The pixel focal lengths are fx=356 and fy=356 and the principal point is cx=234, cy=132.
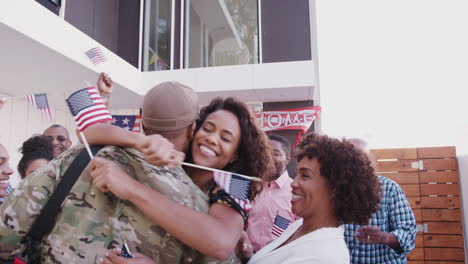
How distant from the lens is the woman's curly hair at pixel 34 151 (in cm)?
315

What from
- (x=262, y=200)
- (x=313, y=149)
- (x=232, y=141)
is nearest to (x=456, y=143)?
(x=262, y=200)

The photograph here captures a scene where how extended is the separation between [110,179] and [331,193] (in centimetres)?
119

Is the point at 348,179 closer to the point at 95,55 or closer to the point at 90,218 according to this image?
the point at 90,218

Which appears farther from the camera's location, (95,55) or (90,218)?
(95,55)

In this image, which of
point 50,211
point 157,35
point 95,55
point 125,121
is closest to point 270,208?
point 50,211

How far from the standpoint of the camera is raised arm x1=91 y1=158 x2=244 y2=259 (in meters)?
1.05

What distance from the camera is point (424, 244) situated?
6.64m

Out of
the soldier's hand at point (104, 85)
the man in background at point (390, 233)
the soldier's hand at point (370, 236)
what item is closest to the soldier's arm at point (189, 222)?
the soldier's hand at point (104, 85)

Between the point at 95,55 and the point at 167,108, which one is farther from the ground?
the point at 95,55

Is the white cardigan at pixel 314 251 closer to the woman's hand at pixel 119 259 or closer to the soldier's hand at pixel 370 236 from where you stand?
the woman's hand at pixel 119 259

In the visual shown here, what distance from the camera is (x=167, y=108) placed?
4.20ft

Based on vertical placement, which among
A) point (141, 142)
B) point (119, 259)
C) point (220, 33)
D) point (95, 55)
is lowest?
point (119, 259)

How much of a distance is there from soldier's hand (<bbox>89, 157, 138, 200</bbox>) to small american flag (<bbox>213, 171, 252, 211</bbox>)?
14.4 inches

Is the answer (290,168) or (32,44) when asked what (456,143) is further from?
(32,44)
